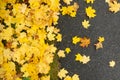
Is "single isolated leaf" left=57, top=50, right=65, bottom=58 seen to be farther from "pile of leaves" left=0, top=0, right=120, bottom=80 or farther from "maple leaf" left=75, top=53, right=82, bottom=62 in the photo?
"maple leaf" left=75, top=53, right=82, bottom=62

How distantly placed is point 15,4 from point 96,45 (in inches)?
56.1

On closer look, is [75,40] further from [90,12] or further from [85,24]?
[90,12]

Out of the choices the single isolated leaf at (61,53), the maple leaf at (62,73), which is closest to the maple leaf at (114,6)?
the single isolated leaf at (61,53)

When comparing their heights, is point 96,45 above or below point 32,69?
above

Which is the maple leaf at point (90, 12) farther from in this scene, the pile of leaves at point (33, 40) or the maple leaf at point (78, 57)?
the maple leaf at point (78, 57)

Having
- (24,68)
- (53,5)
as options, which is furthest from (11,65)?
(53,5)

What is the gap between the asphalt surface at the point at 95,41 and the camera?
Result: 5.21 metres

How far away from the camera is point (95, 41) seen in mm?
5367

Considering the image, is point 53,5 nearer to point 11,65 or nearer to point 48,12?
point 48,12

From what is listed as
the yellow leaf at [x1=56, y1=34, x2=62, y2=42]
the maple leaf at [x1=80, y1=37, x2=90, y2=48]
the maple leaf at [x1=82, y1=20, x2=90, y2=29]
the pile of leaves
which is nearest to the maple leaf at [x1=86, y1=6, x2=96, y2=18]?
the pile of leaves

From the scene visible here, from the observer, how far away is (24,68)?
489cm

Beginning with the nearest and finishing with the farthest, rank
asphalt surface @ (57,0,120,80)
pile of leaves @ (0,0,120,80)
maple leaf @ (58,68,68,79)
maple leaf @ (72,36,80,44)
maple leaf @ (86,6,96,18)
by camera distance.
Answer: pile of leaves @ (0,0,120,80) < maple leaf @ (58,68,68,79) < asphalt surface @ (57,0,120,80) < maple leaf @ (72,36,80,44) < maple leaf @ (86,6,96,18)

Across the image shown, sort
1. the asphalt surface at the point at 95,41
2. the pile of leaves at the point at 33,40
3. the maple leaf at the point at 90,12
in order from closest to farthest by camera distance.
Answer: the pile of leaves at the point at 33,40 → the asphalt surface at the point at 95,41 → the maple leaf at the point at 90,12

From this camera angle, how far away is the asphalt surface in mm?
5215
